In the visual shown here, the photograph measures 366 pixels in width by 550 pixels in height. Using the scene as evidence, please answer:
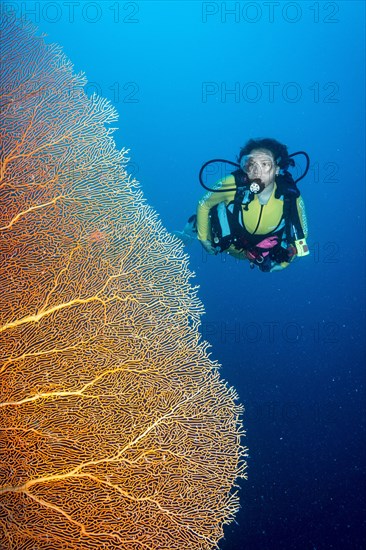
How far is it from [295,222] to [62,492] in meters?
3.81

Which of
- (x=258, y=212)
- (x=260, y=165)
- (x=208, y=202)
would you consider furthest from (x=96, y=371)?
(x=260, y=165)

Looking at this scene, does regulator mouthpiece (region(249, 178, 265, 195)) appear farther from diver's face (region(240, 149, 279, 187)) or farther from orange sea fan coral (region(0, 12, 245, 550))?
orange sea fan coral (region(0, 12, 245, 550))

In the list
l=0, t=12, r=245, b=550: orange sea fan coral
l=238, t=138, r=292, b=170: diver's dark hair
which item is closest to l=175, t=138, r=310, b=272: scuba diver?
l=238, t=138, r=292, b=170: diver's dark hair

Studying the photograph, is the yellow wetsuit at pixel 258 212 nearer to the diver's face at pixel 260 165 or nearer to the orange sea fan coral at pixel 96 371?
the diver's face at pixel 260 165

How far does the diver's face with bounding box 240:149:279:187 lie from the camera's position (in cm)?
413

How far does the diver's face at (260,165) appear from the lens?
413 cm

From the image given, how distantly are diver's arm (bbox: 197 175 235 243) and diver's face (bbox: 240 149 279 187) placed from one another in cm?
24

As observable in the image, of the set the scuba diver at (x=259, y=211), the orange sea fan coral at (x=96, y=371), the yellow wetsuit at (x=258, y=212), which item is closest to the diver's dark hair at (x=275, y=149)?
the scuba diver at (x=259, y=211)

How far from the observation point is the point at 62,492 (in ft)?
11.2

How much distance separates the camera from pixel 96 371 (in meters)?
3.60

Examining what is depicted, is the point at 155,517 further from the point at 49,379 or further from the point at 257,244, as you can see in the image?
the point at 257,244

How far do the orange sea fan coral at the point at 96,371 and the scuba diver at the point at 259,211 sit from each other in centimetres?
80

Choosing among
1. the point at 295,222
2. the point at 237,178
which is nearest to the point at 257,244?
the point at 295,222

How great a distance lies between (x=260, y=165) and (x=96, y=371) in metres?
2.88
